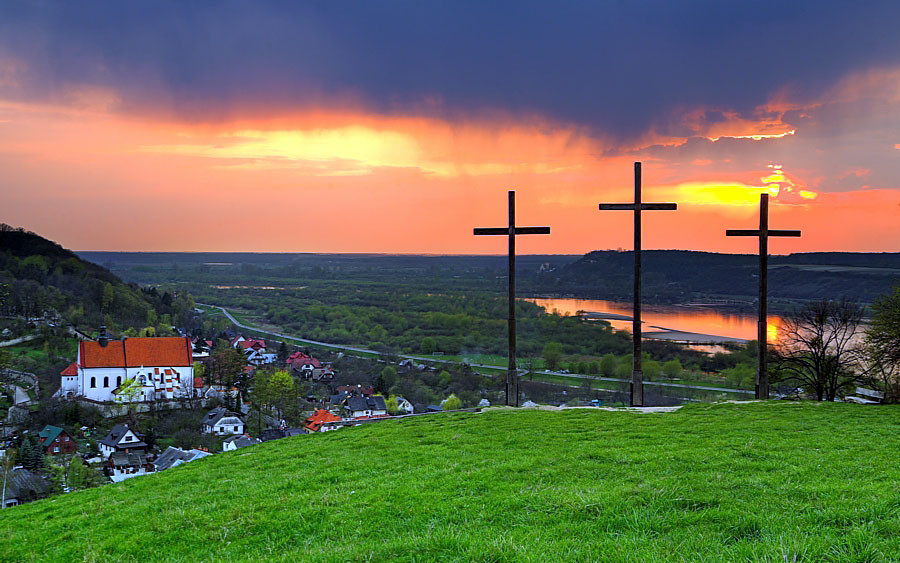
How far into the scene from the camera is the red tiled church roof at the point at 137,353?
59.5m

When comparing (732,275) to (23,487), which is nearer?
(23,487)

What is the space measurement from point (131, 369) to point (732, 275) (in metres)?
56.0

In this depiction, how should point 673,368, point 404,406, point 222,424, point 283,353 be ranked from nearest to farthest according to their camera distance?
point 673,368 < point 222,424 < point 404,406 < point 283,353

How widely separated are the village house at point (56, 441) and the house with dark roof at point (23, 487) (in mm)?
13549

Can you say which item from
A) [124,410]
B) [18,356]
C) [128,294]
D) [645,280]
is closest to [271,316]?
[128,294]

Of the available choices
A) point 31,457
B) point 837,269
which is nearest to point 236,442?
point 31,457

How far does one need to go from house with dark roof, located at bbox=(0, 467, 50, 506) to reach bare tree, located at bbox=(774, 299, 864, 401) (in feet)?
106

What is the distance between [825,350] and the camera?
1845cm

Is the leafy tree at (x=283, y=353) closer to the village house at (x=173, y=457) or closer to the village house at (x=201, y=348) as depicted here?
the village house at (x=201, y=348)

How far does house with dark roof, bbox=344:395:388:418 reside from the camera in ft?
168

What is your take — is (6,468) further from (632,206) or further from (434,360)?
(434,360)

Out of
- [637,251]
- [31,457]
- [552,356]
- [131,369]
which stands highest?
[637,251]

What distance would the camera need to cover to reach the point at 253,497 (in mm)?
7613

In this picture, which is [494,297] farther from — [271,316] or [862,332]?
[271,316]
